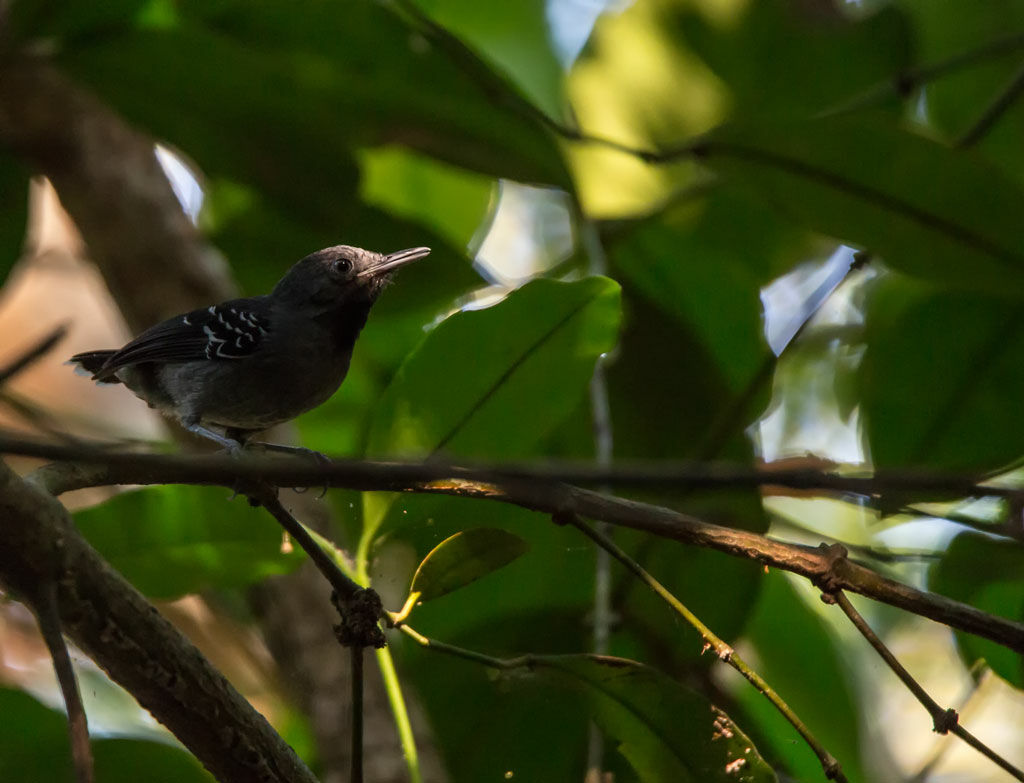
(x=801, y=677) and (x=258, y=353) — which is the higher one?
(x=258, y=353)

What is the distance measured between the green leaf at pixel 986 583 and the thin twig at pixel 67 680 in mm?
1694

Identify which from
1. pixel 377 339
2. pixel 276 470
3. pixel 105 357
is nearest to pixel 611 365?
pixel 377 339

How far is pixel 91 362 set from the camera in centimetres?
350

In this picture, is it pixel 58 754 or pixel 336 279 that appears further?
pixel 336 279

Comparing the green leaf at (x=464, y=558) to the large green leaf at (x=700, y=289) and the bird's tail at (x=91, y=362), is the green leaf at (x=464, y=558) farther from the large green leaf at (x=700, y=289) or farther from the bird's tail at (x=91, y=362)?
the bird's tail at (x=91, y=362)

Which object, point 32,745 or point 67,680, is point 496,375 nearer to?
point 67,680

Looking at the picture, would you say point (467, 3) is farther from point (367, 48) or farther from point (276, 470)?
point (276, 470)

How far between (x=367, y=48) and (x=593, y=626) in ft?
6.92

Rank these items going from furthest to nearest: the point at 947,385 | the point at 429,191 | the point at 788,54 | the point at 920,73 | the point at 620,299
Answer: the point at 429,191 < the point at 788,54 < the point at 920,73 < the point at 947,385 < the point at 620,299

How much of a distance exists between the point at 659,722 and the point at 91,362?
2.36m

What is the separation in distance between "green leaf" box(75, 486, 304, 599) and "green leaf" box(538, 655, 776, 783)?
2.50 ft

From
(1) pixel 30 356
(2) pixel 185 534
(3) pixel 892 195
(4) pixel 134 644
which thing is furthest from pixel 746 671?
(3) pixel 892 195

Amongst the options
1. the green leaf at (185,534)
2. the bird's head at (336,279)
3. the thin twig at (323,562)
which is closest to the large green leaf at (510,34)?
the bird's head at (336,279)

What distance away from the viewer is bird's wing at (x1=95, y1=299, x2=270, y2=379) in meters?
3.21
